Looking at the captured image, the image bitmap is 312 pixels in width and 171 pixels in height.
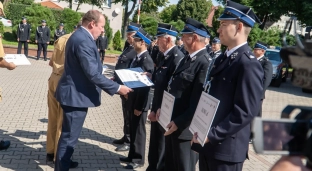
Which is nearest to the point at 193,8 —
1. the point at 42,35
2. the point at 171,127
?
the point at 42,35

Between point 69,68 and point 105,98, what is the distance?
20.9 feet

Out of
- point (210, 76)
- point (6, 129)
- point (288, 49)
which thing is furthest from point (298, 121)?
point (6, 129)

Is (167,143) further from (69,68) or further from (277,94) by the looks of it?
(277,94)

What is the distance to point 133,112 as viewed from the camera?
17.4 feet

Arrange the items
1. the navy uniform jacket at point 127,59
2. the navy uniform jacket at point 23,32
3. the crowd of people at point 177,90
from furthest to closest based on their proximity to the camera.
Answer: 1. the navy uniform jacket at point 23,32
2. the navy uniform jacket at point 127,59
3. the crowd of people at point 177,90

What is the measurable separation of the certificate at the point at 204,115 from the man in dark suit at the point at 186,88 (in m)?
0.60

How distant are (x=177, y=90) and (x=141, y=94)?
1462 millimetres

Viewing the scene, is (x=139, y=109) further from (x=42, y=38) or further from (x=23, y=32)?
(x=23, y=32)

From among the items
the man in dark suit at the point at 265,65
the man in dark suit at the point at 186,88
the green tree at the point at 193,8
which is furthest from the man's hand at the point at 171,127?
the green tree at the point at 193,8

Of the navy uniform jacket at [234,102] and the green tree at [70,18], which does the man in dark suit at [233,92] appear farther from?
the green tree at [70,18]

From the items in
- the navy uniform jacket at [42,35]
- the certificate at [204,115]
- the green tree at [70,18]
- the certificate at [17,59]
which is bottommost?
the navy uniform jacket at [42,35]

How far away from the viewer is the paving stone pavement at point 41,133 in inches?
205

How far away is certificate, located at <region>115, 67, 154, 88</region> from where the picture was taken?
458cm

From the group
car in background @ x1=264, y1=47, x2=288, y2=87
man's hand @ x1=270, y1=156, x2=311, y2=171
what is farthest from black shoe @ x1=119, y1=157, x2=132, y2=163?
car in background @ x1=264, y1=47, x2=288, y2=87
